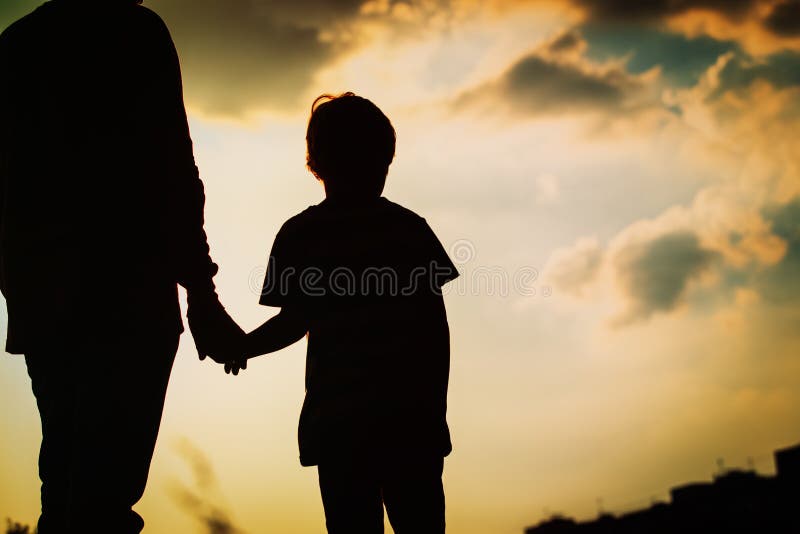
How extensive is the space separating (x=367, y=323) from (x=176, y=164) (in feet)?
3.42

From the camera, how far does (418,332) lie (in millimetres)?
3271

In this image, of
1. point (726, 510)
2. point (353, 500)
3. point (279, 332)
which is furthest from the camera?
point (726, 510)

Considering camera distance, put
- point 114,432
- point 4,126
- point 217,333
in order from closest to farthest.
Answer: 1. point 114,432
2. point 4,126
3. point 217,333

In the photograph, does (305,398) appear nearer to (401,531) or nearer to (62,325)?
(401,531)

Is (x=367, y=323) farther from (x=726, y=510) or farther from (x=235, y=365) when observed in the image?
(x=726, y=510)

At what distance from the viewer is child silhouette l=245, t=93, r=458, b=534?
3.11 m

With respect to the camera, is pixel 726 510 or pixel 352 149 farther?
pixel 726 510

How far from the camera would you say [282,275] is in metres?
3.45

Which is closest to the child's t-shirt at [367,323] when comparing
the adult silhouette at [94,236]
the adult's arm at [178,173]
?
the adult's arm at [178,173]

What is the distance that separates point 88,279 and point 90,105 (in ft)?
2.41

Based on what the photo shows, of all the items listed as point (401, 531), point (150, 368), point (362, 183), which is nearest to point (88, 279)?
point (150, 368)

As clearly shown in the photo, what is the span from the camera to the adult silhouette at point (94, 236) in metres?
2.87

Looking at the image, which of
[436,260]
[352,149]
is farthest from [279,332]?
[352,149]

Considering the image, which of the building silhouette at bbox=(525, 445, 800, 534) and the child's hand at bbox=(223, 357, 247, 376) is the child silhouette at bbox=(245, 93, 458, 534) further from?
the building silhouette at bbox=(525, 445, 800, 534)
